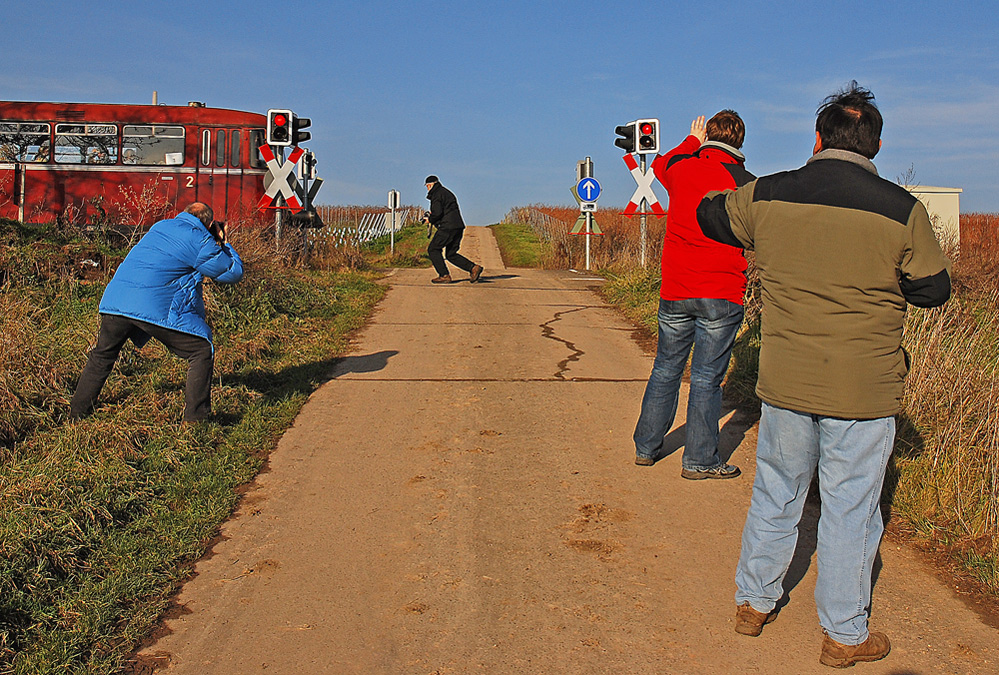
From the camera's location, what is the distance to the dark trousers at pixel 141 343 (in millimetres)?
6117

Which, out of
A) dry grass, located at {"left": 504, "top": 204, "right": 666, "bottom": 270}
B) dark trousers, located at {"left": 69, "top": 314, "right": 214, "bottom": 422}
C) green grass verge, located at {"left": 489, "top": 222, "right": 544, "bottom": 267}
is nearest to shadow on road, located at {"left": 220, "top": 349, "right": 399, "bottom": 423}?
dark trousers, located at {"left": 69, "top": 314, "right": 214, "bottom": 422}

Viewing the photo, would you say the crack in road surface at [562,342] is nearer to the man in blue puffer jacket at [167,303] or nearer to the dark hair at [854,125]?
the man in blue puffer jacket at [167,303]

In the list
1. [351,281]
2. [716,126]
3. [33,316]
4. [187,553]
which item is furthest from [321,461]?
[351,281]

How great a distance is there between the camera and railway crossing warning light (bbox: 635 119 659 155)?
568 inches

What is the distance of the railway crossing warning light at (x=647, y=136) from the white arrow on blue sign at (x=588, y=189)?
10.4 ft

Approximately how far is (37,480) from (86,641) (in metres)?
1.67

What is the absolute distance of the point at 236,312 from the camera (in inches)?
379

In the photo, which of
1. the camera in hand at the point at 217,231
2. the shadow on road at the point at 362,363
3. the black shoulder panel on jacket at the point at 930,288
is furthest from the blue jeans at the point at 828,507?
the shadow on road at the point at 362,363

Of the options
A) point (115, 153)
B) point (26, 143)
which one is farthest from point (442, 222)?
point (26, 143)

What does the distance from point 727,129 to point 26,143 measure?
55.4ft

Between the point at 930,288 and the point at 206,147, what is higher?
the point at 206,147

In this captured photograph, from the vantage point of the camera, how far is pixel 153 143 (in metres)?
17.7

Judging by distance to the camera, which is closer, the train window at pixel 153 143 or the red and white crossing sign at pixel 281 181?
the red and white crossing sign at pixel 281 181

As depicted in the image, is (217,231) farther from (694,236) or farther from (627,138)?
(627,138)
